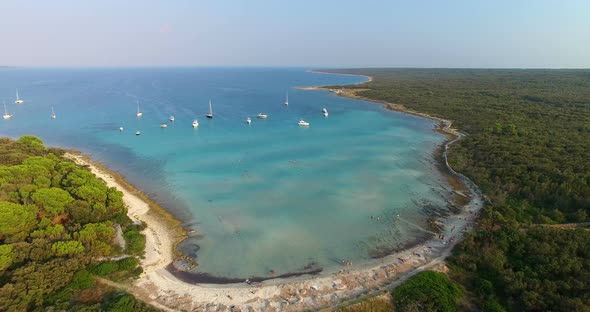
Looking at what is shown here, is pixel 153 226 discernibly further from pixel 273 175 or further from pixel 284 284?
pixel 273 175

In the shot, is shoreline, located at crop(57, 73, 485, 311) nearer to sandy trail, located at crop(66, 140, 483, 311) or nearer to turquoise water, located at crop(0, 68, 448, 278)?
sandy trail, located at crop(66, 140, 483, 311)

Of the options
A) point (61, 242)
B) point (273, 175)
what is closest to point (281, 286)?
point (61, 242)

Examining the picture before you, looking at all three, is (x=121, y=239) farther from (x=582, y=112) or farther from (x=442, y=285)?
(x=582, y=112)

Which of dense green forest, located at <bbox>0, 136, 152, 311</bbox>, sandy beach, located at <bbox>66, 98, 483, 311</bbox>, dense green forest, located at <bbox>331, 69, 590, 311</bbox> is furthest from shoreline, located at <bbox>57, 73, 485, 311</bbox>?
dense green forest, located at <bbox>331, 69, 590, 311</bbox>

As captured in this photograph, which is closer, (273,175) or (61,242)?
(61,242)

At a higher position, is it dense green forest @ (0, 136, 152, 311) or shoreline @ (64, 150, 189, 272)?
dense green forest @ (0, 136, 152, 311)

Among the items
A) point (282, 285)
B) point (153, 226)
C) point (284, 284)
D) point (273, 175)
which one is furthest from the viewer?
point (273, 175)
